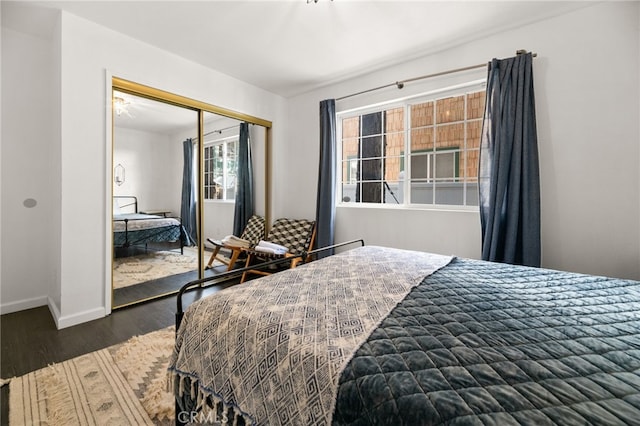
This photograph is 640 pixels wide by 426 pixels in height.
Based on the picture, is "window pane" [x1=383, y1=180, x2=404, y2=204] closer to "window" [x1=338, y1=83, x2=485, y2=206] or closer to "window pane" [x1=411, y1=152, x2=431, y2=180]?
"window" [x1=338, y1=83, x2=485, y2=206]

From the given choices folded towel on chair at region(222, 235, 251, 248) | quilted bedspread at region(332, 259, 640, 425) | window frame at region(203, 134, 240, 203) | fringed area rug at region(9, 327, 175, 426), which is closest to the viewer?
quilted bedspread at region(332, 259, 640, 425)

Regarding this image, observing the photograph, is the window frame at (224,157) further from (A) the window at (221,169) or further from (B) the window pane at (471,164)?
(B) the window pane at (471,164)

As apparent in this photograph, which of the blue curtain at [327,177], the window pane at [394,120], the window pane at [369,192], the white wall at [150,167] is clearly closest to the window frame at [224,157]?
the white wall at [150,167]

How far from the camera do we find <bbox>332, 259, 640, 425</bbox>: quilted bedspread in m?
0.63

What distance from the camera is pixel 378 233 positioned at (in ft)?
11.1

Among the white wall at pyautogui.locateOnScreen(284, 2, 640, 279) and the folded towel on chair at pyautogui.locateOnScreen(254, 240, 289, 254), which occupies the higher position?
the white wall at pyautogui.locateOnScreen(284, 2, 640, 279)

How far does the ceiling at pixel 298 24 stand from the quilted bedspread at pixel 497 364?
224cm

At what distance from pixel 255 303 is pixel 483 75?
284 centimetres

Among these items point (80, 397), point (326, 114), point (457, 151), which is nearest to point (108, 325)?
point (80, 397)

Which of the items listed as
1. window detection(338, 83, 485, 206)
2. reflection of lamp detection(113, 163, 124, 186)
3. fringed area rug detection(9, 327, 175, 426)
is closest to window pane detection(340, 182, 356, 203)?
window detection(338, 83, 485, 206)

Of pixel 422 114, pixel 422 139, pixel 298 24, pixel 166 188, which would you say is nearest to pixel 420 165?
pixel 422 139

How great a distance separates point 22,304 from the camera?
2650 millimetres

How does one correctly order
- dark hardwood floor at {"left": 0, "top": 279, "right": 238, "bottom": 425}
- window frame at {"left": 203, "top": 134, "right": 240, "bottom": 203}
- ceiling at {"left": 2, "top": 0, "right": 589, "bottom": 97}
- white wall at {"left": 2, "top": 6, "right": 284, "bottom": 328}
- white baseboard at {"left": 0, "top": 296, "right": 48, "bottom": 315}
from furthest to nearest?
window frame at {"left": 203, "top": 134, "right": 240, "bottom": 203} < white baseboard at {"left": 0, "top": 296, "right": 48, "bottom": 315} < white wall at {"left": 2, "top": 6, "right": 284, "bottom": 328} < ceiling at {"left": 2, "top": 0, "right": 589, "bottom": 97} < dark hardwood floor at {"left": 0, "top": 279, "right": 238, "bottom": 425}

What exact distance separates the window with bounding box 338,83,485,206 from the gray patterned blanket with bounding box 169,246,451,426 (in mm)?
1912
